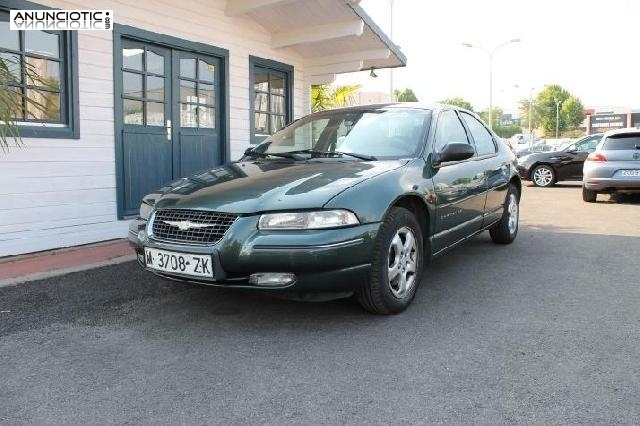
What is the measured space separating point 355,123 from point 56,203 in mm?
3356

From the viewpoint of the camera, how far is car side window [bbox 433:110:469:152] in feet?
14.6

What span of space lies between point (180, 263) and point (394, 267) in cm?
139

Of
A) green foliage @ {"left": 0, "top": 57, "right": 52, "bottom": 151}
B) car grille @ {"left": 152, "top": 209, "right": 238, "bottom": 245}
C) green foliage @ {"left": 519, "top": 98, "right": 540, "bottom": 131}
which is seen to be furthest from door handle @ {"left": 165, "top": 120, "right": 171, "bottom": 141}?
green foliage @ {"left": 519, "top": 98, "right": 540, "bottom": 131}

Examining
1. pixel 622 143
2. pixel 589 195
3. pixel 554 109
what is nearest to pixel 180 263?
pixel 622 143

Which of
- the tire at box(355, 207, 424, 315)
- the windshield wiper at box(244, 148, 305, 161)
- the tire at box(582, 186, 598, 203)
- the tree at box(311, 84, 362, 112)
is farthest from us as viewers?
the tree at box(311, 84, 362, 112)

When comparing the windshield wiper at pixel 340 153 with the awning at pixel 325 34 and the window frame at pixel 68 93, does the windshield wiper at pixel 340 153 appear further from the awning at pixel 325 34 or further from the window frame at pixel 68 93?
the awning at pixel 325 34

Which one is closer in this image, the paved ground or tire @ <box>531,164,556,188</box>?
the paved ground

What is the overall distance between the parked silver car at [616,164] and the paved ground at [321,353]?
6051mm

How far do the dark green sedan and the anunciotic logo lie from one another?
2.63m

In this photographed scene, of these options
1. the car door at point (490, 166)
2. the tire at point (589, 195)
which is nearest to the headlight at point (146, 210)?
the car door at point (490, 166)

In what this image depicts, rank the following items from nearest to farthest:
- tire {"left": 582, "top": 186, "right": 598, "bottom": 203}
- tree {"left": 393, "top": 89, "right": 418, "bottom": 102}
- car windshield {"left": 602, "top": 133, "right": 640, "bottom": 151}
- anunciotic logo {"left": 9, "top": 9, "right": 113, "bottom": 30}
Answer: anunciotic logo {"left": 9, "top": 9, "right": 113, "bottom": 30}, car windshield {"left": 602, "top": 133, "right": 640, "bottom": 151}, tire {"left": 582, "top": 186, "right": 598, "bottom": 203}, tree {"left": 393, "top": 89, "right": 418, "bottom": 102}

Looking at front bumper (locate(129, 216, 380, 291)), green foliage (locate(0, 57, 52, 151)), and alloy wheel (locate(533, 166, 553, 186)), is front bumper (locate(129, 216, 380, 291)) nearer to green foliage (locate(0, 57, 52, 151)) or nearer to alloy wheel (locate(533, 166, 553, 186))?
green foliage (locate(0, 57, 52, 151))

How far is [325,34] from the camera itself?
820 cm

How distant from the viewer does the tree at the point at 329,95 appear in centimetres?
1276
